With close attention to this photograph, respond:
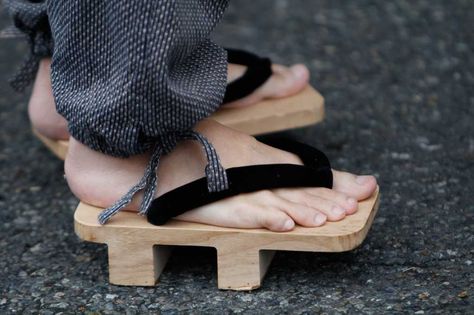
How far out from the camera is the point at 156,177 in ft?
4.67

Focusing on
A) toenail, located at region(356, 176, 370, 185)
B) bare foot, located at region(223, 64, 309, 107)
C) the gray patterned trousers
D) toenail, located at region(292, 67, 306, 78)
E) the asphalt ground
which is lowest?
the asphalt ground

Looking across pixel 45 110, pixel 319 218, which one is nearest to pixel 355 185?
pixel 319 218

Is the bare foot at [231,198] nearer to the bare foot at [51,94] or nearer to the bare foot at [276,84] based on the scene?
the bare foot at [51,94]

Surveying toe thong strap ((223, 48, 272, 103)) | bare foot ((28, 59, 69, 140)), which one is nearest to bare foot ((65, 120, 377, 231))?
bare foot ((28, 59, 69, 140))

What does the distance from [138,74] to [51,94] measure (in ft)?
1.78

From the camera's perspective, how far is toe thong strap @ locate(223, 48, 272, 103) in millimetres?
1861

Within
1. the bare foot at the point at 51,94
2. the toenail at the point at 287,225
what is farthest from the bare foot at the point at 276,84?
the toenail at the point at 287,225

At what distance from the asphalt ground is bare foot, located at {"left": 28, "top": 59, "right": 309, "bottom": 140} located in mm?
122

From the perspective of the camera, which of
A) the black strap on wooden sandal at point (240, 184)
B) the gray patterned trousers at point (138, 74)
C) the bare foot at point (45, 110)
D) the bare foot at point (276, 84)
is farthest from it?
the bare foot at point (276, 84)

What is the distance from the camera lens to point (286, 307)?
1.37 metres

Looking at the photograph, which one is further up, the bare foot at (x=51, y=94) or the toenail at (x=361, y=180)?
the toenail at (x=361, y=180)

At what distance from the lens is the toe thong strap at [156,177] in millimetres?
1385

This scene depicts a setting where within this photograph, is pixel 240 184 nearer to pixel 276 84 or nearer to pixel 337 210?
pixel 337 210

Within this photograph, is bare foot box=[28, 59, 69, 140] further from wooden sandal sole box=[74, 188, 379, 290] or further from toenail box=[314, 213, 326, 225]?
toenail box=[314, 213, 326, 225]
